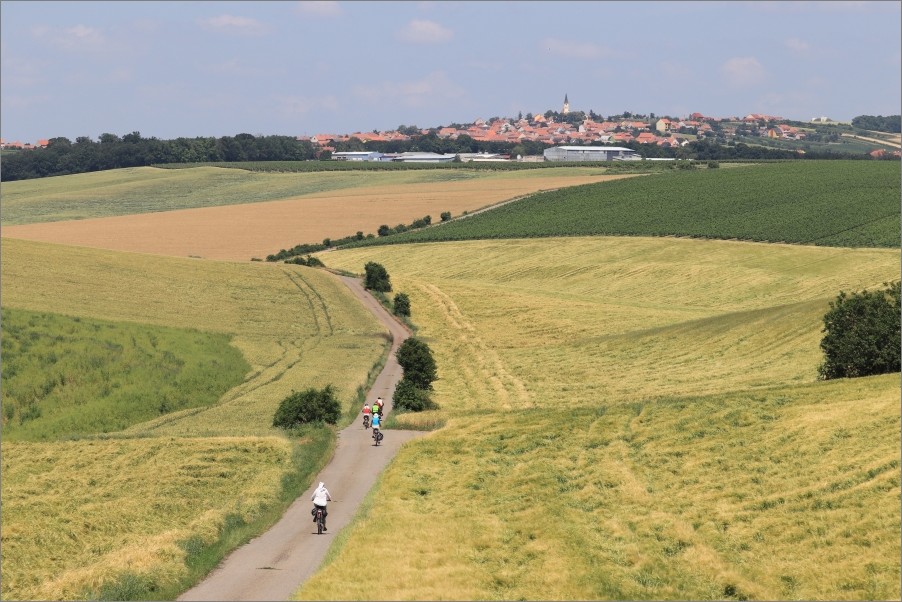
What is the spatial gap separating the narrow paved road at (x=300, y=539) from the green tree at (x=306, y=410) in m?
0.98

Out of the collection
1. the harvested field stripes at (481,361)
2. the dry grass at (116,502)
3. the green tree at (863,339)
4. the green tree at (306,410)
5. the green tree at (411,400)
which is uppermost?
the green tree at (863,339)

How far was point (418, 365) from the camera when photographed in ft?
180

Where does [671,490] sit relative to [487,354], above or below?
above

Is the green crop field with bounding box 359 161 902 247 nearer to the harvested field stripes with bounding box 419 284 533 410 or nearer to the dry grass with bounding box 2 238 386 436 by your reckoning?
the harvested field stripes with bounding box 419 284 533 410

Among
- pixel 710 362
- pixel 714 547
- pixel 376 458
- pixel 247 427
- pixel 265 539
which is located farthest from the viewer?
pixel 710 362

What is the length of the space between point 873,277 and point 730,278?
43.3 feet

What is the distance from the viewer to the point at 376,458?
38.0 metres

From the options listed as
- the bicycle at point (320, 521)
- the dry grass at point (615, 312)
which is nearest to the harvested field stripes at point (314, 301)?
the dry grass at point (615, 312)

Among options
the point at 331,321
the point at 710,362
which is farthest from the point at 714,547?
the point at 331,321

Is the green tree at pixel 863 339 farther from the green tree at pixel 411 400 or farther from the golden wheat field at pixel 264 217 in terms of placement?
the golden wheat field at pixel 264 217

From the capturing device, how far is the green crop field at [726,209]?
115875 millimetres

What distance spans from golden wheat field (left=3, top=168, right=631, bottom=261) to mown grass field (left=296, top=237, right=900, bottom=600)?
74.0 m

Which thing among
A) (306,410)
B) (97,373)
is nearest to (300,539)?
(306,410)

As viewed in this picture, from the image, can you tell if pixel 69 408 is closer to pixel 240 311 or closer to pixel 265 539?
pixel 265 539
